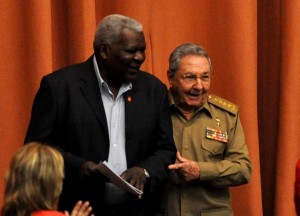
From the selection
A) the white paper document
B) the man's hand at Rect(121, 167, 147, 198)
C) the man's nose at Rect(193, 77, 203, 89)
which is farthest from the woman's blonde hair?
the man's nose at Rect(193, 77, 203, 89)

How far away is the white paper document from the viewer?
3.24m

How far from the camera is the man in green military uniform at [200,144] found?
12.1ft

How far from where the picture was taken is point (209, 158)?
376 cm

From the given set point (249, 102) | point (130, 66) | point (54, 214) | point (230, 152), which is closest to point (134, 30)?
point (130, 66)

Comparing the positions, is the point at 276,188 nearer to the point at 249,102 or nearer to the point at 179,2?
the point at 249,102

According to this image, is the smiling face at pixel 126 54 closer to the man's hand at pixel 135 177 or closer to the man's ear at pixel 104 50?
the man's ear at pixel 104 50

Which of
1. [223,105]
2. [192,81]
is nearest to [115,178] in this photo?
[192,81]

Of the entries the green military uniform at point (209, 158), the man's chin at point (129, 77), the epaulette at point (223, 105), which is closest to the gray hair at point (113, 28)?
the man's chin at point (129, 77)

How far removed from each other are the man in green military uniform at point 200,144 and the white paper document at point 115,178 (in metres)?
0.38

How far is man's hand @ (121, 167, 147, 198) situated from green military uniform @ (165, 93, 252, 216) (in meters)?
0.33

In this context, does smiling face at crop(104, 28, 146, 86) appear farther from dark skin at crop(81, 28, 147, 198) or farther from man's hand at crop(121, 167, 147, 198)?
man's hand at crop(121, 167, 147, 198)

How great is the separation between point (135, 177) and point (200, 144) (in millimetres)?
482

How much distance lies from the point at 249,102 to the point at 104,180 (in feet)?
4.73

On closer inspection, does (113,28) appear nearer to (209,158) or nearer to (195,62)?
(195,62)
